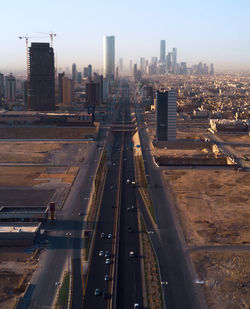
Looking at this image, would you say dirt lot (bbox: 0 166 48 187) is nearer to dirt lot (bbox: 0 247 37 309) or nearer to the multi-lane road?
the multi-lane road

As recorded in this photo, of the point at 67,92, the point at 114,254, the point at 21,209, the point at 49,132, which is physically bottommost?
the point at 114,254

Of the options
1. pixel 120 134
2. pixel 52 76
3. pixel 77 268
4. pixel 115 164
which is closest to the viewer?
pixel 77 268

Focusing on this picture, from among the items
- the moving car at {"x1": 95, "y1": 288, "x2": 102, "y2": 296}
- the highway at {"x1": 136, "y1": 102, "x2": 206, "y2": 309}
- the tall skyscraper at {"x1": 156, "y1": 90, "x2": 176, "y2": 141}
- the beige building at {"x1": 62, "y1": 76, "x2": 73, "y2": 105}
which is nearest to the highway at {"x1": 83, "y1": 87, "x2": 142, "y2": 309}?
the moving car at {"x1": 95, "y1": 288, "x2": 102, "y2": 296}

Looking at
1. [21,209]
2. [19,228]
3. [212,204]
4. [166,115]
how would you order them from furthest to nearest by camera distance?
[166,115], [212,204], [21,209], [19,228]

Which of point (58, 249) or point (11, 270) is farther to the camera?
point (58, 249)

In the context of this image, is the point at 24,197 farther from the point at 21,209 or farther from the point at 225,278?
the point at 225,278

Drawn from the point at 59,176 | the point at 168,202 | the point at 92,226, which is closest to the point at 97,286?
the point at 92,226

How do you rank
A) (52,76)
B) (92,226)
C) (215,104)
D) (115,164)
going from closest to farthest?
1. (92,226)
2. (115,164)
3. (52,76)
4. (215,104)

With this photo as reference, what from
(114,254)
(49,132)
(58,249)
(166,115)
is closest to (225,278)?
(114,254)

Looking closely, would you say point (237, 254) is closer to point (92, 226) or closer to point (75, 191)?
point (92, 226)
